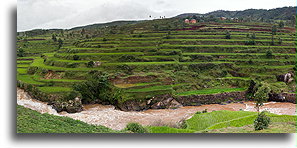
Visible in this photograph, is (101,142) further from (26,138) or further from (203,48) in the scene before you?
(203,48)

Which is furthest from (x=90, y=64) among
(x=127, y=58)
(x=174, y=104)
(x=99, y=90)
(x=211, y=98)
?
(x=211, y=98)

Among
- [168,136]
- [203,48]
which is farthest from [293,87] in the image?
[168,136]

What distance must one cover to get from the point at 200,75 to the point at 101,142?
18.7 metres

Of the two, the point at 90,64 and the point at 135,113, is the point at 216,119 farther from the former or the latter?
the point at 90,64

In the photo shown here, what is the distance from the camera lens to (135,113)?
17.2 meters

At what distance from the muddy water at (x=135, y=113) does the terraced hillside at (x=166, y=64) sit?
44.3 inches

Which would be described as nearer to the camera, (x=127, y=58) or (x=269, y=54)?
(x=127, y=58)

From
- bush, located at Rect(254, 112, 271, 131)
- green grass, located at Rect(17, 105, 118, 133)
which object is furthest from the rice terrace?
bush, located at Rect(254, 112, 271, 131)

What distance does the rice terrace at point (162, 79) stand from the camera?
15273 millimetres

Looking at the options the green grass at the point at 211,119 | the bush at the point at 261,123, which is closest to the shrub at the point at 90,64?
the green grass at the point at 211,119

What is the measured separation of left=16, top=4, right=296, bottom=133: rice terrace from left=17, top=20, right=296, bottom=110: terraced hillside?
0.09 meters

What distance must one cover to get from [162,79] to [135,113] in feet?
18.3

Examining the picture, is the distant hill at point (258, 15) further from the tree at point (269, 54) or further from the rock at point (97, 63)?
the rock at point (97, 63)

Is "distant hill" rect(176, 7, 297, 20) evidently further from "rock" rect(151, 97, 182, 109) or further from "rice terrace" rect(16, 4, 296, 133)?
"rock" rect(151, 97, 182, 109)
